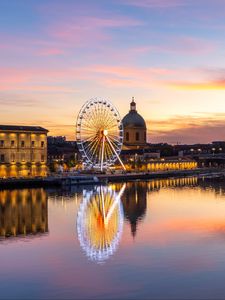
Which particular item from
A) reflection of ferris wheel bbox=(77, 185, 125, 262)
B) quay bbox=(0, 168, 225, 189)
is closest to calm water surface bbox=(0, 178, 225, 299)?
reflection of ferris wheel bbox=(77, 185, 125, 262)

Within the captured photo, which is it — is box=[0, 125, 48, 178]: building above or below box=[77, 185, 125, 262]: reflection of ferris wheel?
above

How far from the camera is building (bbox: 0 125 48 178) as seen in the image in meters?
59.0

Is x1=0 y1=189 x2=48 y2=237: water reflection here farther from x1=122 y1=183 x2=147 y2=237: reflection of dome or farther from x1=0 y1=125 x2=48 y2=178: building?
x1=0 y1=125 x2=48 y2=178: building

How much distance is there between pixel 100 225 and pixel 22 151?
3485 centimetres

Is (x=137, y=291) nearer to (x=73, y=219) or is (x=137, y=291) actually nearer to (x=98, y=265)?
(x=98, y=265)

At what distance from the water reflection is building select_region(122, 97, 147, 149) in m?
63.4

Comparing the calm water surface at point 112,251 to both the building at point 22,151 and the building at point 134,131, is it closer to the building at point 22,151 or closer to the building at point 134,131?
the building at point 22,151

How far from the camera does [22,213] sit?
3156 centimetres

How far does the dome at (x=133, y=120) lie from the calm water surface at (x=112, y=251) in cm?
7323

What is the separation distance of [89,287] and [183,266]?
11.1 ft

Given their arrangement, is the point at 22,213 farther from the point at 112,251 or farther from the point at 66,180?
the point at 66,180

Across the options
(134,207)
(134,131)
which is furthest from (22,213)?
(134,131)

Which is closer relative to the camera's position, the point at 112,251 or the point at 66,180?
the point at 112,251

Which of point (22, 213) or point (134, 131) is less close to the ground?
point (134, 131)
